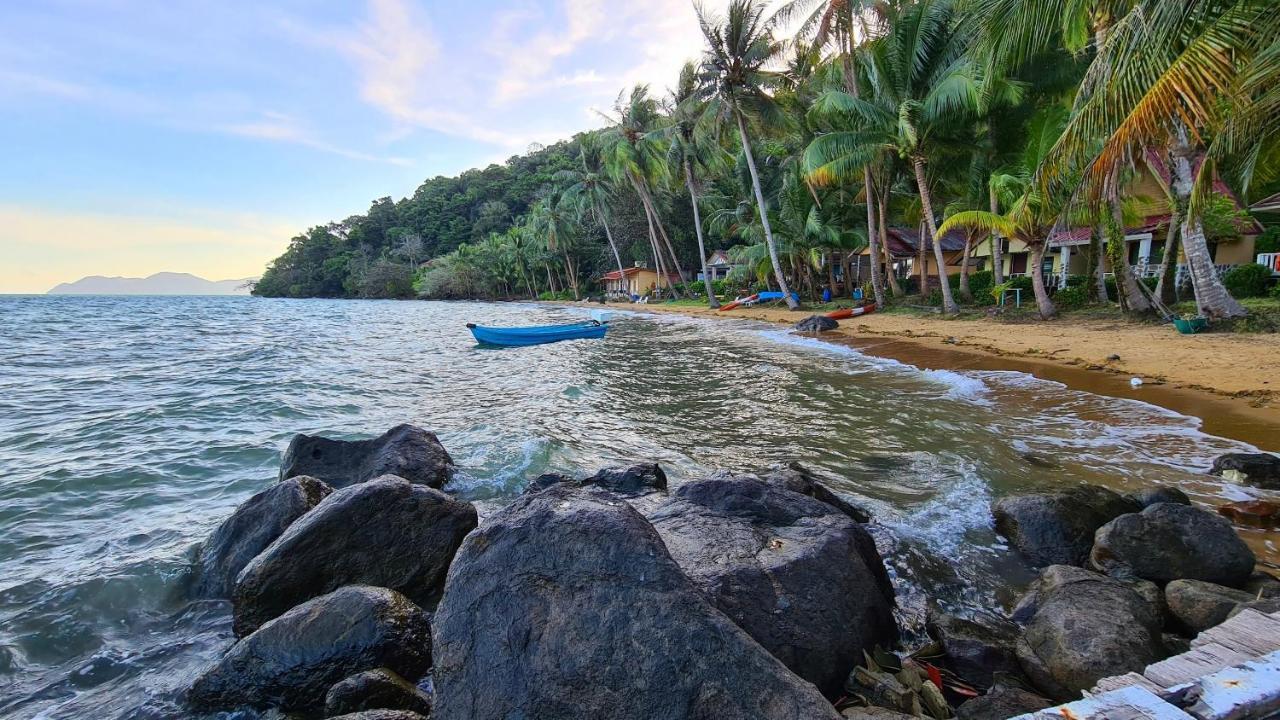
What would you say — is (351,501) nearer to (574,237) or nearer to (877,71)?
(877,71)

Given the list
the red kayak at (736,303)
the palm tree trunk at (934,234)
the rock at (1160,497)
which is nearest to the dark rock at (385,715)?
the rock at (1160,497)

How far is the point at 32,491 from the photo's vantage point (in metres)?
6.95

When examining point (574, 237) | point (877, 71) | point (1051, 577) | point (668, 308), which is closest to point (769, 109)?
point (877, 71)

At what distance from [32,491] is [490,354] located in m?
13.5

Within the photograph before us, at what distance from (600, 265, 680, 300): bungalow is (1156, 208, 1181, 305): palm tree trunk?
39582 millimetres

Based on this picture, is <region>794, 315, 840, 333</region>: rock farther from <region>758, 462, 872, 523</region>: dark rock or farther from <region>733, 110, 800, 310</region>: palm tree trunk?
<region>758, 462, 872, 523</region>: dark rock

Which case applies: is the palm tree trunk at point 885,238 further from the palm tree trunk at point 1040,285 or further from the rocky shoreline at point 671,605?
the rocky shoreline at point 671,605

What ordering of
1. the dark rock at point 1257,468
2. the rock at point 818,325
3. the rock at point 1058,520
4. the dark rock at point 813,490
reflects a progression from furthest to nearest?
1. the rock at point 818,325
2. the dark rock at point 1257,468
3. the dark rock at point 813,490
4. the rock at point 1058,520

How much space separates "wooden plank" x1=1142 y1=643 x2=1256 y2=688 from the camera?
6.10 ft

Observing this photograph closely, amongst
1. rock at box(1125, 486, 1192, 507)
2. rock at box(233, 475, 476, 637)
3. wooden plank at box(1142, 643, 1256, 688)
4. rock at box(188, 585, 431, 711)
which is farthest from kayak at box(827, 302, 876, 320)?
wooden plank at box(1142, 643, 1256, 688)

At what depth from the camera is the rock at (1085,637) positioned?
10.0 ft

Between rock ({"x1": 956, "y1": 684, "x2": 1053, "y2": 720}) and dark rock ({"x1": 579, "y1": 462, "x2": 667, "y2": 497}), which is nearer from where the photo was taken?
rock ({"x1": 956, "y1": 684, "x2": 1053, "y2": 720})

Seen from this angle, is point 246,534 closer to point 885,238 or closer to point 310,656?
point 310,656

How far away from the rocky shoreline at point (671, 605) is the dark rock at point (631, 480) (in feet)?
0.55
